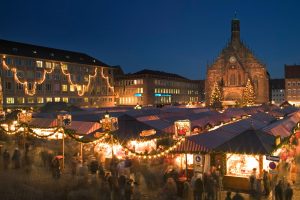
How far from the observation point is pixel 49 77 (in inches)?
2517

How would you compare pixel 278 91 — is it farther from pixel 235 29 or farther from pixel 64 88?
pixel 64 88

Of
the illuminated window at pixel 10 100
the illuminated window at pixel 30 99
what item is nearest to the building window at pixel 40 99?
the illuminated window at pixel 30 99

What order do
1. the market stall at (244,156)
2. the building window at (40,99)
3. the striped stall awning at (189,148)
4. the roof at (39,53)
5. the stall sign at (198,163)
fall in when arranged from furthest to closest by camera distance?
1. the building window at (40,99)
2. the roof at (39,53)
3. the striped stall awning at (189,148)
4. the market stall at (244,156)
5. the stall sign at (198,163)

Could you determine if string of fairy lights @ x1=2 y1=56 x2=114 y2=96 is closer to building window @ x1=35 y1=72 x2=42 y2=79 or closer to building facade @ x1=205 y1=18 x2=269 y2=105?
building window @ x1=35 y1=72 x2=42 y2=79

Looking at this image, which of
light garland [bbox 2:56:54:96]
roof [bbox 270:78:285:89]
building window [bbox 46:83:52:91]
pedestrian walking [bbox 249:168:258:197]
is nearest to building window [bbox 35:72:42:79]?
light garland [bbox 2:56:54:96]

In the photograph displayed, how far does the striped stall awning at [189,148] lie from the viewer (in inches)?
567

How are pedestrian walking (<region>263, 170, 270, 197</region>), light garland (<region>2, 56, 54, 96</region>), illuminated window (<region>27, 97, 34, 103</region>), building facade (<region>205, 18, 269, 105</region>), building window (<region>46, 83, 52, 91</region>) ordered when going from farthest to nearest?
building facade (<region>205, 18, 269, 105</region>), building window (<region>46, 83, 52, 91</region>), illuminated window (<region>27, 97, 34, 103</region>), light garland (<region>2, 56, 54, 96</region>), pedestrian walking (<region>263, 170, 270, 197</region>)

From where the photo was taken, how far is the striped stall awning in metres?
14.4

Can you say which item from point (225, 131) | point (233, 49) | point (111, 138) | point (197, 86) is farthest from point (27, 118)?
point (197, 86)

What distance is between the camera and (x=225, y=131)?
18.2 m

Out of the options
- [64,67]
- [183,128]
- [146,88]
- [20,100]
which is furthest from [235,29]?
[183,128]

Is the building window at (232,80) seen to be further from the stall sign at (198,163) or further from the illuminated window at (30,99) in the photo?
the stall sign at (198,163)

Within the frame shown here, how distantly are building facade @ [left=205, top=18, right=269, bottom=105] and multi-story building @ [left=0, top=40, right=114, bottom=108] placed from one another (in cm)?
2576

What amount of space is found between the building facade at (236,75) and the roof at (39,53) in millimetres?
28406
